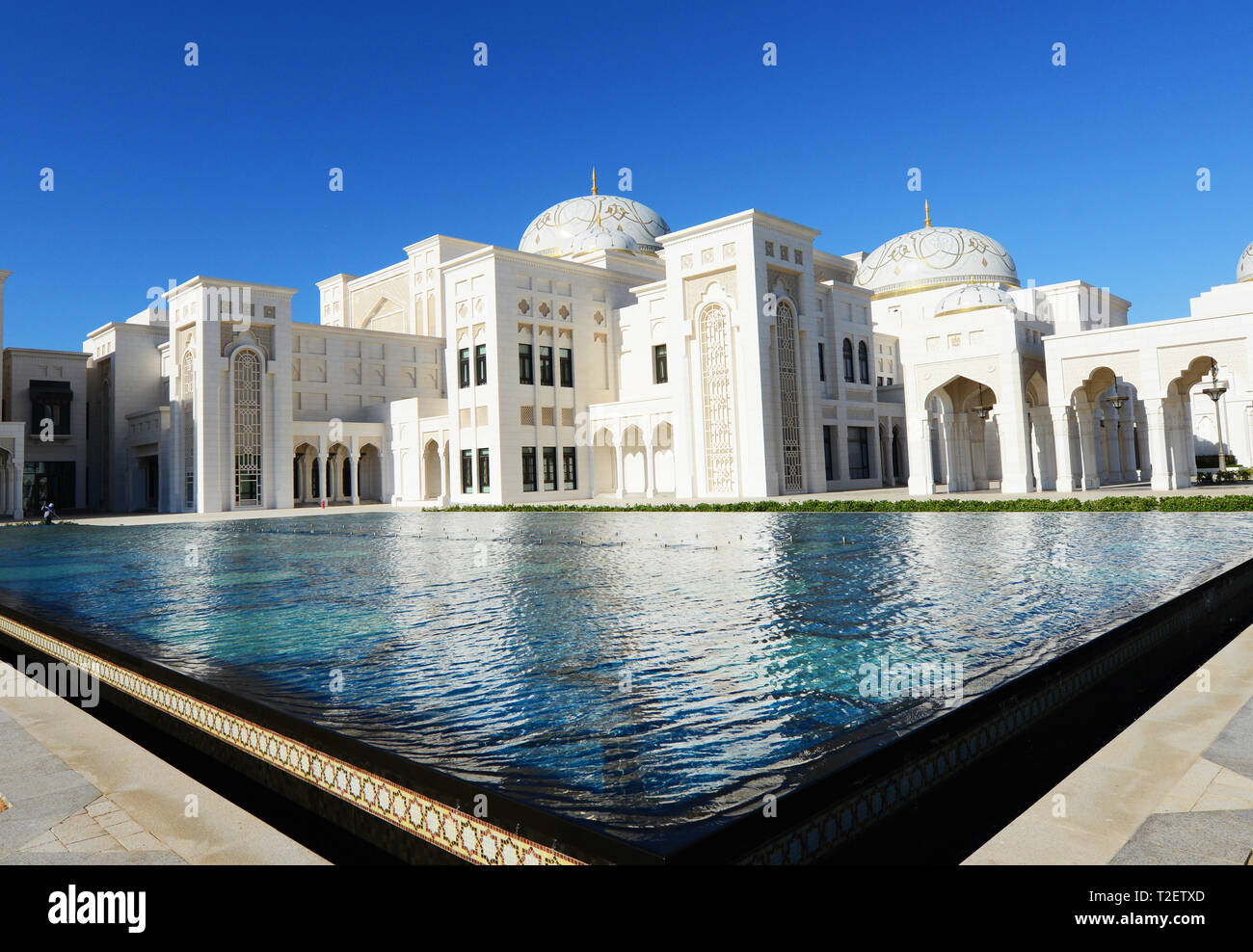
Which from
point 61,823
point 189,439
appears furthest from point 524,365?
point 61,823

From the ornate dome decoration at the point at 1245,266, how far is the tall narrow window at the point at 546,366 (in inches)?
1087

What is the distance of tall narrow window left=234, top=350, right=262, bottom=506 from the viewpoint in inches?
1337

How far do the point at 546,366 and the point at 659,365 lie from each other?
500 cm

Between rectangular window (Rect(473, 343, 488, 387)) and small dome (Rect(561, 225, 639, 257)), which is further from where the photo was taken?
small dome (Rect(561, 225, 639, 257))

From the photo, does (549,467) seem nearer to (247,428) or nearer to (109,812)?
(247,428)

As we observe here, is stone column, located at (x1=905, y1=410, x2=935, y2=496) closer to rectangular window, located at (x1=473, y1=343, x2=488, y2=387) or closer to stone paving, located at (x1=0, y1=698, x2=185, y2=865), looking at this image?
rectangular window, located at (x1=473, y1=343, x2=488, y2=387)

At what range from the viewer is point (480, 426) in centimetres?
3419

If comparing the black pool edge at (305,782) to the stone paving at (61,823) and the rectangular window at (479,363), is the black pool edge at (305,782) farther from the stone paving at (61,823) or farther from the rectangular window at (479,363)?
the rectangular window at (479,363)

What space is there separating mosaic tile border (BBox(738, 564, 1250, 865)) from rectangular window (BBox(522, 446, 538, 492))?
29918 millimetres

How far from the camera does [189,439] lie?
3403 centimetres

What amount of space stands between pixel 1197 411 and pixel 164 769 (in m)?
56.6

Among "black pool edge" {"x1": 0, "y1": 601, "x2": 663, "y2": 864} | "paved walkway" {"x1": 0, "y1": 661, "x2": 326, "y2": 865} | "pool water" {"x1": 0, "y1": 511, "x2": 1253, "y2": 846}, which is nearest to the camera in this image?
"black pool edge" {"x1": 0, "y1": 601, "x2": 663, "y2": 864}

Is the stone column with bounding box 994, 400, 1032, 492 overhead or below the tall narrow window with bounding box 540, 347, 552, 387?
below

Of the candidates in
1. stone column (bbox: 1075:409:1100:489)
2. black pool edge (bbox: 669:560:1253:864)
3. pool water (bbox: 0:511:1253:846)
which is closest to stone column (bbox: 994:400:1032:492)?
stone column (bbox: 1075:409:1100:489)
